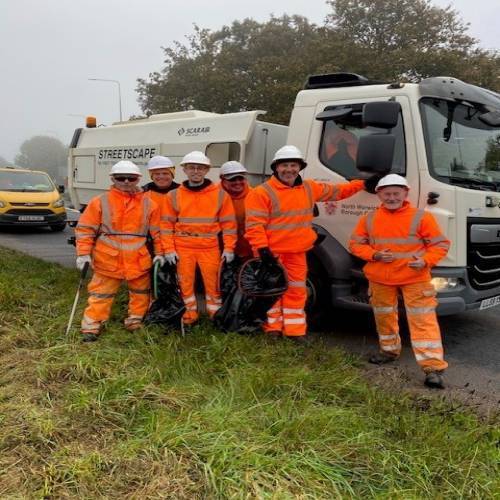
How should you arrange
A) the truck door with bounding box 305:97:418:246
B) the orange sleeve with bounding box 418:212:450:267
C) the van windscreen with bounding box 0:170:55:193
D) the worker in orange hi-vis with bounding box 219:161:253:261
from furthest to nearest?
the van windscreen with bounding box 0:170:55:193 → the worker in orange hi-vis with bounding box 219:161:253:261 → the truck door with bounding box 305:97:418:246 → the orange sleeve with bounding box 418:212:450:267

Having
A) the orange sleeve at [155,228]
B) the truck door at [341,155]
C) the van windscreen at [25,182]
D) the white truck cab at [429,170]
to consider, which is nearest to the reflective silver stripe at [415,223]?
the white truck cab at [429,170]

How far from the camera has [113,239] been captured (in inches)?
161

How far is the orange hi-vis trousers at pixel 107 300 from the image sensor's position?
411 cm

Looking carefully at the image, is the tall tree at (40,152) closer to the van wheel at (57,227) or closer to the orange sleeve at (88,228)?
the van wheel at (57,227)

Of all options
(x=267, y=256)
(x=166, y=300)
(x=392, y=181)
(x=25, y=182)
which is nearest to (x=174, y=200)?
(x=166, y=300)

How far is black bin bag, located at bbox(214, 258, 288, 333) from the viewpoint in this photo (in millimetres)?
4020

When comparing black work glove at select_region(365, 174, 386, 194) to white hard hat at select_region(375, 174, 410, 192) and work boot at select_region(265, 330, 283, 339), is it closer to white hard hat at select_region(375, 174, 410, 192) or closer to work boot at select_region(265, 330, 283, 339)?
white hard hat at select_region(375, 174, 410, 192)

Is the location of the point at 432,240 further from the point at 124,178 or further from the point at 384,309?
the point at 124,178

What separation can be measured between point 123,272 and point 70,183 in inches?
175

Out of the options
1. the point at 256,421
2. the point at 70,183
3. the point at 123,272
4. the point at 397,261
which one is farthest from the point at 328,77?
the point at 70,183

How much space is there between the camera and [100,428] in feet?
8.59

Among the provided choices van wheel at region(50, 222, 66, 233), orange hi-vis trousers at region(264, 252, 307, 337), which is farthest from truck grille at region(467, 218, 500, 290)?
van wheel at region(50, 222, 66, 233)

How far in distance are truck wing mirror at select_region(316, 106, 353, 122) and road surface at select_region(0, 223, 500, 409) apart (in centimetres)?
198

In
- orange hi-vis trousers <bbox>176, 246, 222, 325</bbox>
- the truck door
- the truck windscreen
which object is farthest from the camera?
orange hi-vis trousers <bbox>176, 246, 222, 325</bbox>
